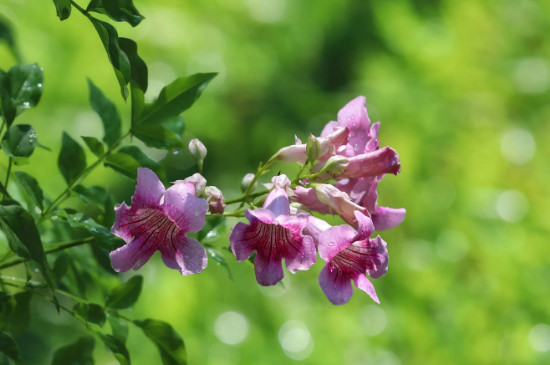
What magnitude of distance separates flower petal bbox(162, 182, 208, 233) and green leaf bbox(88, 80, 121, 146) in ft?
0.82

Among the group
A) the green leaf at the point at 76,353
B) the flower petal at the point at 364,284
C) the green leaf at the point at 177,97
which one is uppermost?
the green leaf at the point at 177,97

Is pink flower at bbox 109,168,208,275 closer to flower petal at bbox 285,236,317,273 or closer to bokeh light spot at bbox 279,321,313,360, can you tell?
flower petal at bbox 285,236,317,273

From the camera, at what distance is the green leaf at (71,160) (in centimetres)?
85

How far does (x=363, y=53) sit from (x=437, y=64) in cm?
80

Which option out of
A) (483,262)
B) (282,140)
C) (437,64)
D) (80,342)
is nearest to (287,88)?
(282,140)

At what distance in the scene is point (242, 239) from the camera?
0.66m

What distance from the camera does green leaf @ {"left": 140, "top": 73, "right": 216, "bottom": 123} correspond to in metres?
0.80

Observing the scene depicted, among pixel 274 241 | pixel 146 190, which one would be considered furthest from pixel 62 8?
pixel 274 241

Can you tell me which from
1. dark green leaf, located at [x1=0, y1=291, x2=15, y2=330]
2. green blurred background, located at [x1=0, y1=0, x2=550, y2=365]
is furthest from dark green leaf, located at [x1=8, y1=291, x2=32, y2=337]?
green blurred background, located at [x1=0, y1=0, x2=550, y2=365]

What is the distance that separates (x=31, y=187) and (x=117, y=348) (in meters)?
0.19

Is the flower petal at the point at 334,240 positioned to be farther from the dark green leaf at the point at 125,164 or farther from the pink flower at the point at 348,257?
the dark green leaf at the point at 125,164

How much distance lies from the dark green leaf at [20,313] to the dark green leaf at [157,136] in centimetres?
21

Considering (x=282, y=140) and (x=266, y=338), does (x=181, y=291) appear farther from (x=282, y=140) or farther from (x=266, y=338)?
(x=282, y=140)

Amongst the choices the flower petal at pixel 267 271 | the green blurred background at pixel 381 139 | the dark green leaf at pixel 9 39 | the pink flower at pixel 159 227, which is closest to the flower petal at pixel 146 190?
the pink flower at pixel 159 227
